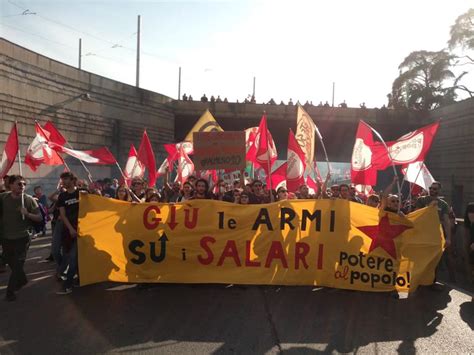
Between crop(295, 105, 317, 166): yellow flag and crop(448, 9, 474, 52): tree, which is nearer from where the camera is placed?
crop(295, 105, 317, 166): yellow flag

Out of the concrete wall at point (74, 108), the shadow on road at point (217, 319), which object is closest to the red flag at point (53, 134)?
the shadow on road at point (217, 319)

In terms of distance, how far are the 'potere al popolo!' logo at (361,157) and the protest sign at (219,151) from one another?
2.69 meters

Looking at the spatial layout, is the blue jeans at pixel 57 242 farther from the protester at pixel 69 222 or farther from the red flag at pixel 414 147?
the red flag at pixel 414 147

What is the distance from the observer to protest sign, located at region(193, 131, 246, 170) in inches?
275

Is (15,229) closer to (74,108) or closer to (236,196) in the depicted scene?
(236,196)

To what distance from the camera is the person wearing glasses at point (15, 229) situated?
532 centimetres

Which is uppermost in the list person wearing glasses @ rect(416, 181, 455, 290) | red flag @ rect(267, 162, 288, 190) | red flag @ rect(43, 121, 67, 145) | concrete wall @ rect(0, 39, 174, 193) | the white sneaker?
concrete wall @ rect(0, 39, 174, 193)

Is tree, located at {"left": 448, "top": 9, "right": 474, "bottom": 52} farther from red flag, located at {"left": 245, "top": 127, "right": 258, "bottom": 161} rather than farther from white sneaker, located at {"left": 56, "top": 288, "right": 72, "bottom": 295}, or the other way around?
white sneaker, located at {"left": 56, "top": 288, "right": 72, "bottom": 295}

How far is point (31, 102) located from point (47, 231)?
610cm

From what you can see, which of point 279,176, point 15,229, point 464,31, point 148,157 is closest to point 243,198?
point 15,229

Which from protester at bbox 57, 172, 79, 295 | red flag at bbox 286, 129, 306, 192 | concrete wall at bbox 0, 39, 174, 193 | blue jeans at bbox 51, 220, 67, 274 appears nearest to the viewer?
protester at bbox 57, 172, 79, 295

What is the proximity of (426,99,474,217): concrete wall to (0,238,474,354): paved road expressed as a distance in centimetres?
1822

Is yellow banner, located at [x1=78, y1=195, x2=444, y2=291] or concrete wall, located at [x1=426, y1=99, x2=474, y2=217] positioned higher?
concrete wall, located at [x1=426, y1=99, x2=474, y2=217]

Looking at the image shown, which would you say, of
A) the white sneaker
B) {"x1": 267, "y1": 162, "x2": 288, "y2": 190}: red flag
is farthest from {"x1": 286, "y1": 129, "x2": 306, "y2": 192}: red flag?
the white sneaker
